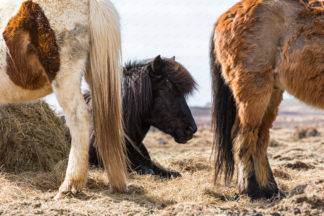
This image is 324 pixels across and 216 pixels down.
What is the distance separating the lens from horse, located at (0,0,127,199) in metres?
3.71

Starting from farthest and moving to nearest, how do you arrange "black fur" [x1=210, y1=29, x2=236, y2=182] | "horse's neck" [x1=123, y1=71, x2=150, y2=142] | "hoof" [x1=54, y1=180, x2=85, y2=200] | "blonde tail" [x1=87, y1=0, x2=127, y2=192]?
"horse's neck" [x1=123, y1=71, x2=150, y2=142], "black fur" [x1=210, y1=29, x2=236, y2=182], "blonde tail" [x1=87, y1=0, x2=127, y2=192], "hoof" [x1=54, y1=180, x2=85, y2=200]

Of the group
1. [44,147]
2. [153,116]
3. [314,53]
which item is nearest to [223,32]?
[314,53]

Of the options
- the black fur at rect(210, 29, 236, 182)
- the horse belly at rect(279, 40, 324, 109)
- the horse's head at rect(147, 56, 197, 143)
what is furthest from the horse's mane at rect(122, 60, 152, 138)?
the horse belly at rect(279, 40, 324, 109)

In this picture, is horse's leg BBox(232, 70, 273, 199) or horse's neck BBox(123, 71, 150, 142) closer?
horse's leg BBox(232, 70, 273, 199)

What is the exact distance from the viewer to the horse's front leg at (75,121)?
371 centimetres

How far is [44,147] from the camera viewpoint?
5453mm

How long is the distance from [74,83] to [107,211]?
4.12 ft

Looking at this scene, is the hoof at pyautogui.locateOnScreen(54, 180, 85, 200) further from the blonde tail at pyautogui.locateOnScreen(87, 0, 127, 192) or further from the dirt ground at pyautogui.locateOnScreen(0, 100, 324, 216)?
the blonde tail at pyautogui.locateOnScreen(87, 0, 127, 192)

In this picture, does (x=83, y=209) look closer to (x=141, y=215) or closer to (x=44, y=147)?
(x=141, y=215)

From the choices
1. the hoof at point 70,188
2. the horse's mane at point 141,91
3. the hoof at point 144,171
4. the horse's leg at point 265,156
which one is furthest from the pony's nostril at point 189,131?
the hoof at point 70,188

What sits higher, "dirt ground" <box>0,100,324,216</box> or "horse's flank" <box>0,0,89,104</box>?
"horse's flank" <box>0,0,89,104</box>

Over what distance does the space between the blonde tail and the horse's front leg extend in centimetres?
15

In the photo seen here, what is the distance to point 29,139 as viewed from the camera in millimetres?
5340

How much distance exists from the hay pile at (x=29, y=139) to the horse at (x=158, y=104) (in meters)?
0.61
